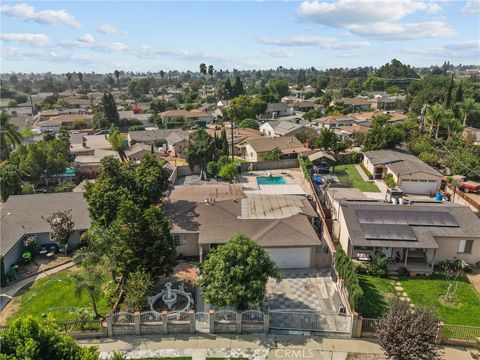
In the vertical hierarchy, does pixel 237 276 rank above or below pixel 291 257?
above

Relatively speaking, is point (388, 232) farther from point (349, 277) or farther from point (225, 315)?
point (225, 315)

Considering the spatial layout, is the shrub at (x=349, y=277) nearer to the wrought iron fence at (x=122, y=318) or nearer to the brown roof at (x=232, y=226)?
the brown roof at (x=232, y=226)

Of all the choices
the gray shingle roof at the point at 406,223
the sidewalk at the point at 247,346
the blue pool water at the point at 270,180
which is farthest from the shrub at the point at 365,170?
the sidewalk at the point at 247,346

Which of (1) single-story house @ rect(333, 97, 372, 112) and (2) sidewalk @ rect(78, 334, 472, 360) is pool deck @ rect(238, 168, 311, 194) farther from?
(1) single-story house @ rect(333, 97, 372, 112)

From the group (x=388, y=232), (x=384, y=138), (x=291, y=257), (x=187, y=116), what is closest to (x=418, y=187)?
(x=384, y=138)

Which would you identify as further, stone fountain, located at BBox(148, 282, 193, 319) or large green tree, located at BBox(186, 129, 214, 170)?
large green tree, located at BBox(186, 129, 214, 170)

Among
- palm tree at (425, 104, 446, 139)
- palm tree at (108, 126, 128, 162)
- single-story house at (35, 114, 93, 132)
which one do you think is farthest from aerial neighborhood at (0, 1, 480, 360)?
single-story house at (35, 114, 93, 132)
